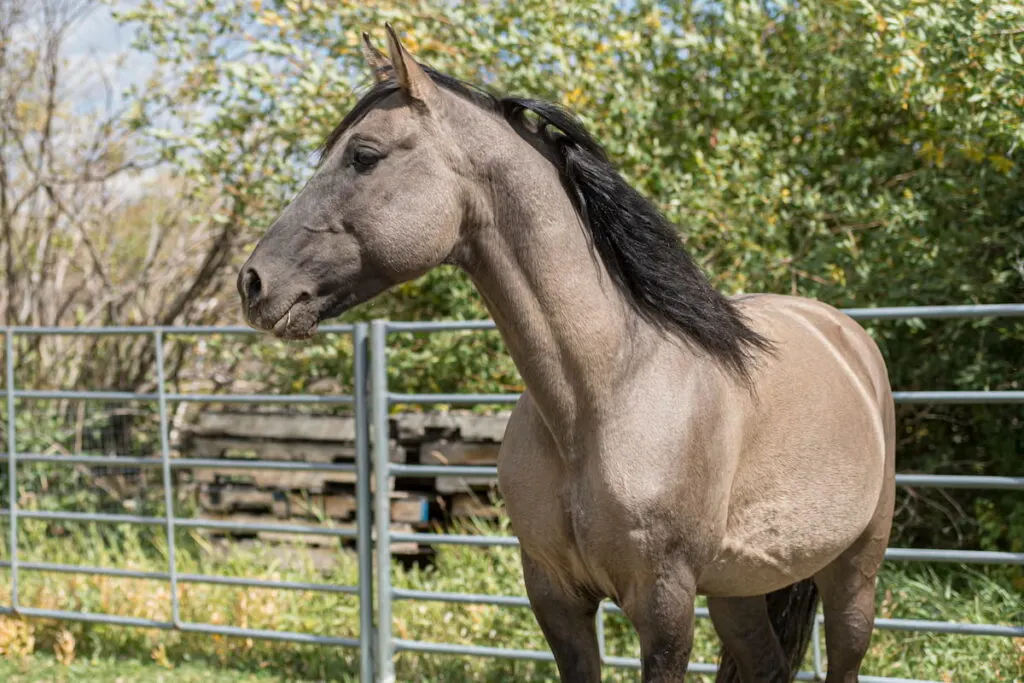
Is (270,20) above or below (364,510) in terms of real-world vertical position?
above

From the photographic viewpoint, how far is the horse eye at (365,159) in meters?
2.23

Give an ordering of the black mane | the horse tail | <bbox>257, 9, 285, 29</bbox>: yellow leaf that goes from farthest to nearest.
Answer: <bbox>257, 9, 285, 29</bbox>: yellow leaf, the horse tail, the black mane

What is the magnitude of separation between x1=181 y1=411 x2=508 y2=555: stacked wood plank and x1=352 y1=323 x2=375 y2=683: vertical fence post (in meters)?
0.90

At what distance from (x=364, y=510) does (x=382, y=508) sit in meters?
0.09

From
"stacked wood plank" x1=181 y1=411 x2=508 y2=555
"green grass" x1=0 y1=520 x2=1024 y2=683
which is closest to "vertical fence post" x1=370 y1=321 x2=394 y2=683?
"green grass" x1=0 y1=520 x2=1024 y2=683

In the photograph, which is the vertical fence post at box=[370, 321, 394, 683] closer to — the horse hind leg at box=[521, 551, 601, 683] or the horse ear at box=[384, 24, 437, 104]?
the horse hind leg at box=[521, 551, 601, 683]

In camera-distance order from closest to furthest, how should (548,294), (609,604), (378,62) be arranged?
(548,294) < (378,62) < (609,604)

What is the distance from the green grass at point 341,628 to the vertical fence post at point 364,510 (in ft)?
1.10

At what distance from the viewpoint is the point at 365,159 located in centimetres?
224

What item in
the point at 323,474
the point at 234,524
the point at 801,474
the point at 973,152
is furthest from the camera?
the point at 323,474

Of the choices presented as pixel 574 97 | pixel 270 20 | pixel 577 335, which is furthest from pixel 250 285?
pixel 270 20

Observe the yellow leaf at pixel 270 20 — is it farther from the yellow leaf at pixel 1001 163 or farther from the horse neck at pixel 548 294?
the horse neck at pixel 548 294

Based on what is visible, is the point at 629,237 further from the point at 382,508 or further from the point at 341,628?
the point at 341,628

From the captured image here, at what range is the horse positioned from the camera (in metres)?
2.24
